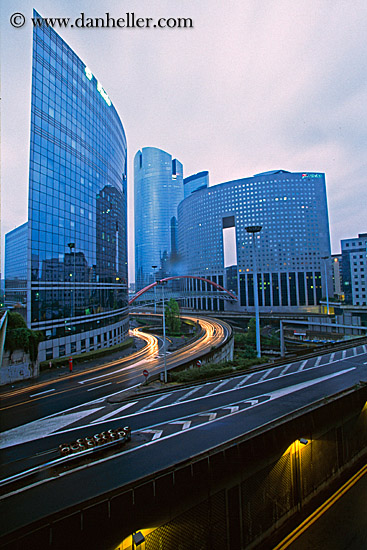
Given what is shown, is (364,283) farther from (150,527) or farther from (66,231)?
(150,527)

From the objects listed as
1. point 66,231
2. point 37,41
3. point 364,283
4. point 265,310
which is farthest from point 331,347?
point 265,310

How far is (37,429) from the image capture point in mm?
15352

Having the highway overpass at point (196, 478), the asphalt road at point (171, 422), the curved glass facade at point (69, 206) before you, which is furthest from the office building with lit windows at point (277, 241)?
the highway overpass at point (196, 478)

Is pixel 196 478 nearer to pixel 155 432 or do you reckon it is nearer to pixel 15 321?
pixel 155 432

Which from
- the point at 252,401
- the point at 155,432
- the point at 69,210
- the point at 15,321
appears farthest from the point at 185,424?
the point at 69,210

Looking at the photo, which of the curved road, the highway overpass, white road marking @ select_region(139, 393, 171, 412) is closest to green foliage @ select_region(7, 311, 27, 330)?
the curved road

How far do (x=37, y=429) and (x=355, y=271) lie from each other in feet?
340

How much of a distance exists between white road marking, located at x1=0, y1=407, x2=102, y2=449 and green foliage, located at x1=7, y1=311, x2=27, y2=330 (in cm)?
1542

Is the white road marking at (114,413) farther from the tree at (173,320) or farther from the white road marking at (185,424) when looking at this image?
the tree at (173,320)

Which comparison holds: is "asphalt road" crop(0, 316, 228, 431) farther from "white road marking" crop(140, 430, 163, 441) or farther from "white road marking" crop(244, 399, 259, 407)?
"white road marking" crop(244, 399, 259, 407)

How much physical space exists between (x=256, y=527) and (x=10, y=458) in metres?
10.6

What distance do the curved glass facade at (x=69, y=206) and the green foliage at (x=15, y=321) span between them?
2.15m

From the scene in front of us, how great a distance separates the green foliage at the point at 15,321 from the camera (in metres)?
29.0

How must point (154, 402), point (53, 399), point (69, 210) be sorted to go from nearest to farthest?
point (154, 402) < point (53, 399) < point (69, 210)
